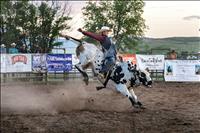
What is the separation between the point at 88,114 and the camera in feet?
29.8

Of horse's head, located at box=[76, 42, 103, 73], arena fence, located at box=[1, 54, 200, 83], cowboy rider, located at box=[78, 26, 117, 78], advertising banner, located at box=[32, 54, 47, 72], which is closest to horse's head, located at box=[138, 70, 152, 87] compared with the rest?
cowboy rider, located at box=[78, 26, 117, 78]

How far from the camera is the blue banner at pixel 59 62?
738 inches

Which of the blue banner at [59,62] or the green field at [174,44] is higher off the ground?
the green field at [174,44]

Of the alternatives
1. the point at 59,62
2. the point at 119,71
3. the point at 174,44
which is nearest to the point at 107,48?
the point at 119,71

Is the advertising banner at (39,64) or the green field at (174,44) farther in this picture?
the advertising banner at (39,64)

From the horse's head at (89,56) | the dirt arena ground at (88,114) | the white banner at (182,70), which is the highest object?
the horse's head at (89,56)

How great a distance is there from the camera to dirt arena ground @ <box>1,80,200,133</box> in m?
7.36

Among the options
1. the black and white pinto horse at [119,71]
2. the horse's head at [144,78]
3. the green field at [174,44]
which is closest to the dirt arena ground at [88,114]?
the black and white pinto horse at [119,71]

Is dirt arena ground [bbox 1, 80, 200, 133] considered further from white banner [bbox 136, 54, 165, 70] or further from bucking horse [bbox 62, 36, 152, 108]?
white banner [bbox 136, 54, 165, 70]

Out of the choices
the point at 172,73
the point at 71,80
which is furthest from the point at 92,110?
the point at 172,73

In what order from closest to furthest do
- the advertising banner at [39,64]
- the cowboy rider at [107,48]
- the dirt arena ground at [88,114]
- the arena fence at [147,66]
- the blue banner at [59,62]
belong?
the dirt arena ground at [88,114], the cowboy rider at [107,48], the advertising banner at [39,64], the arena fence at [147,66], the blue banner at [59,62]

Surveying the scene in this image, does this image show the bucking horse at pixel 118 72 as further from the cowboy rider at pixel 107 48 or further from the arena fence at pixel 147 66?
the arena fence at pixel 147 66

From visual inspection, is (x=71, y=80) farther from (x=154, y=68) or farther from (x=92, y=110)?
(x=92, y=110)

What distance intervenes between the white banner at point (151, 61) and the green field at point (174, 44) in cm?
52
